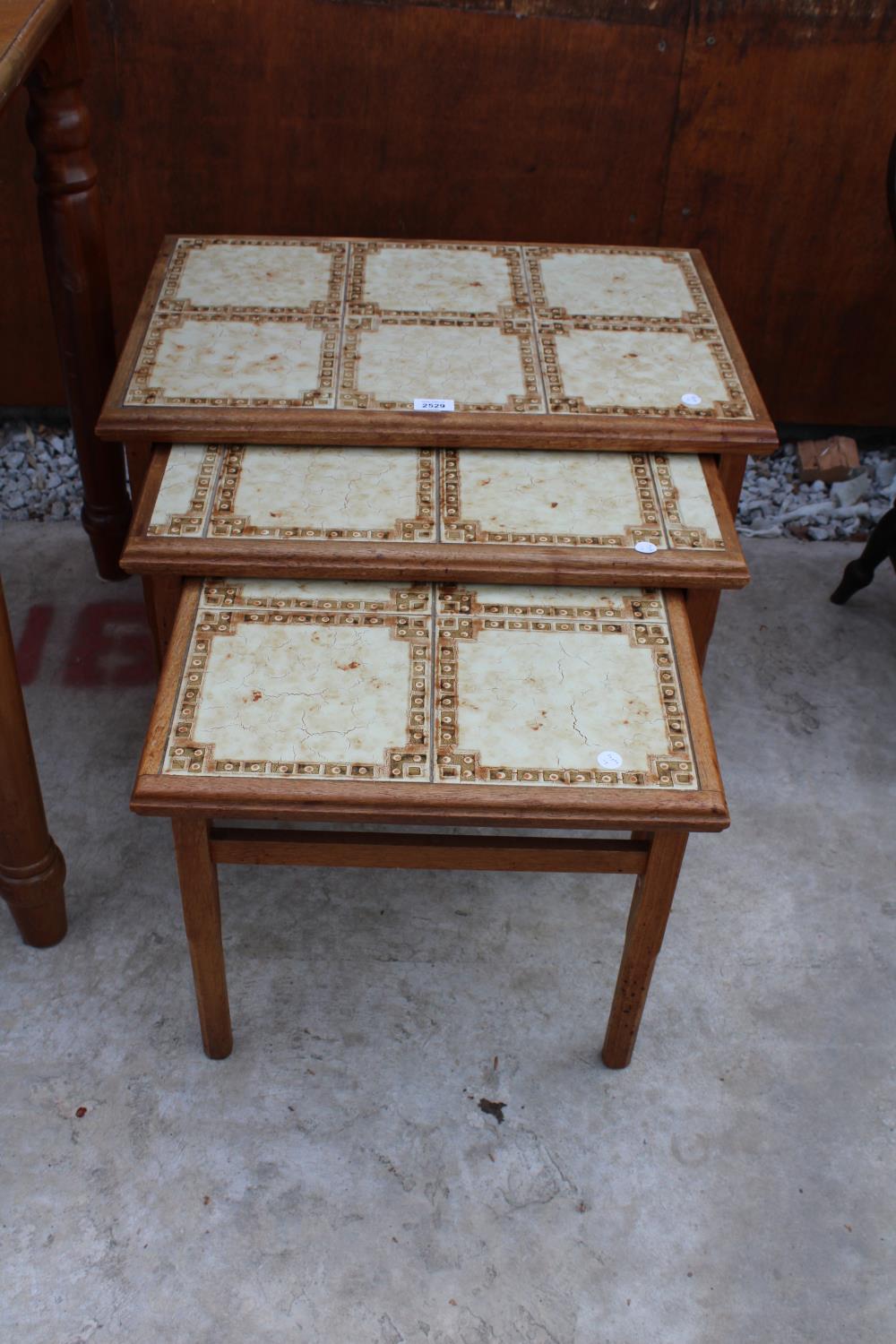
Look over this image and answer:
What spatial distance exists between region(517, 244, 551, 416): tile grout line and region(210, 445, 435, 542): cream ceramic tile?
0.83 feet

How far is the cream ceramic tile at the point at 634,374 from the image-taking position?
8.13 feet

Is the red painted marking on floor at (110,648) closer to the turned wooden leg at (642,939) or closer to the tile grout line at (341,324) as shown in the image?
the tile grout line at (341,324)

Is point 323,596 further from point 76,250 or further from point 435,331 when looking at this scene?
point 76,250

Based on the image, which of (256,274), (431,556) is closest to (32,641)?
(256,274)

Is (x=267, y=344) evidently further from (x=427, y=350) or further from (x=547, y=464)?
(x=547, y=464)

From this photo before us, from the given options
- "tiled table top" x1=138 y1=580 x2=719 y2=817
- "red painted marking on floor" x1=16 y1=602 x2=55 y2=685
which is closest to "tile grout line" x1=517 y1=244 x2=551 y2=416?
"tiled table top" x1=138 y1=580 x2=719 y2=817

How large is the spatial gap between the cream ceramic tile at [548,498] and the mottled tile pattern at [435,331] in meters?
0.10

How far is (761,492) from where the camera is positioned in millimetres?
3730

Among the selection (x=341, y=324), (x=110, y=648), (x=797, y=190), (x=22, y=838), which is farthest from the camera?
(x=797, y=190)

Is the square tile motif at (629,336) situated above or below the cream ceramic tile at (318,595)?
above

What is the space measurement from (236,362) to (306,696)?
0.89 m

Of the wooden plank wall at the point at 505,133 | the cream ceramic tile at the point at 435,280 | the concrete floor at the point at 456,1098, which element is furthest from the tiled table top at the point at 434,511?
the wooden plank wall at the point at 505,133

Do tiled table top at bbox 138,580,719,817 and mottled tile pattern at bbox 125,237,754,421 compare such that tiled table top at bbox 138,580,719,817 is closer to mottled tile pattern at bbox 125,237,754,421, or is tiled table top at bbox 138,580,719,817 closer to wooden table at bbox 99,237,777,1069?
wooden table at bbox 99,237,777,1069

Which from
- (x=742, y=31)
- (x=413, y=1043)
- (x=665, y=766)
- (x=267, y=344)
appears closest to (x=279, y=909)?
(x=413, y=1043)
